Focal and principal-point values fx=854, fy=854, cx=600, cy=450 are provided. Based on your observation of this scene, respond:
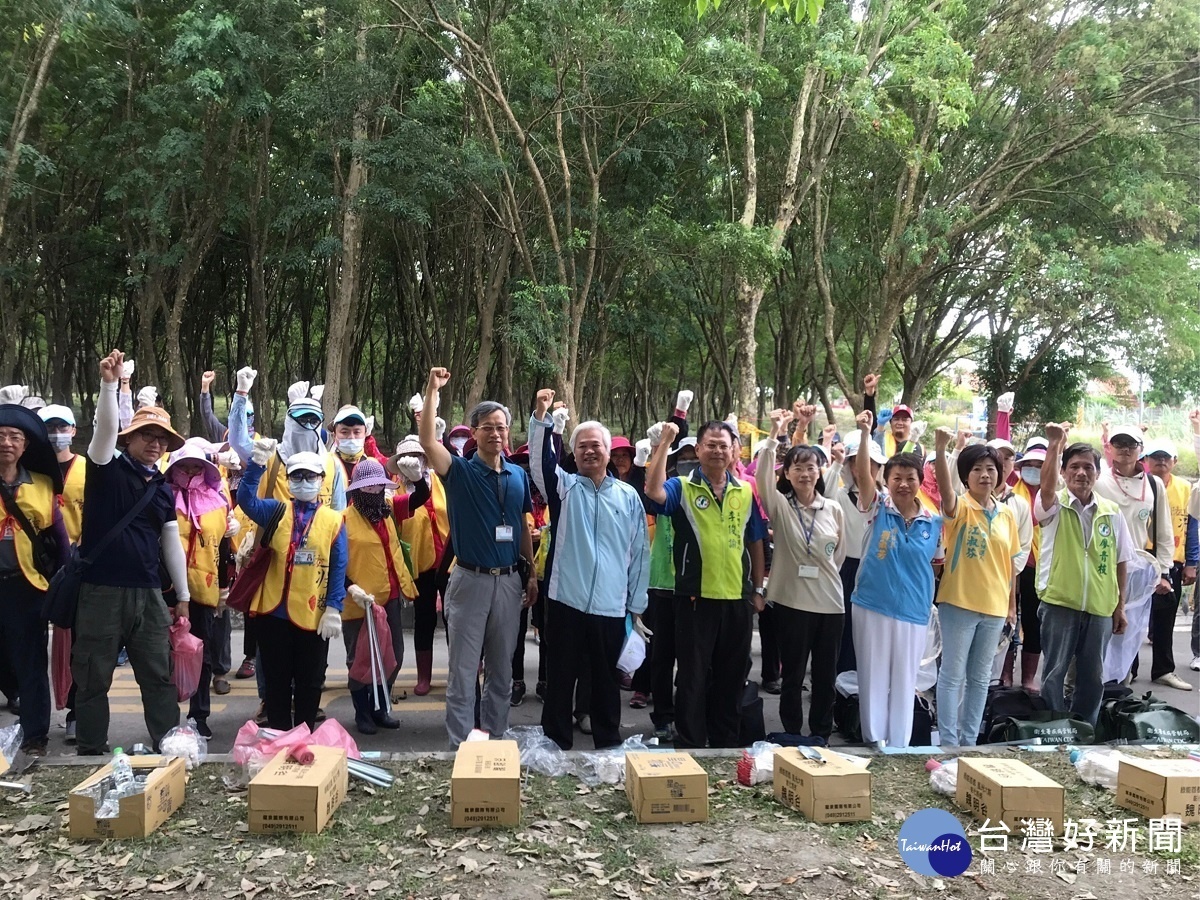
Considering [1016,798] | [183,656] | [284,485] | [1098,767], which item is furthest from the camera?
[284,485]

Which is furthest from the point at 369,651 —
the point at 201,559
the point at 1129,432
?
the point at 1129,432

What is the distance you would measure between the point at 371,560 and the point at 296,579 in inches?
33.2

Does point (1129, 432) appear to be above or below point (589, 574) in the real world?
above

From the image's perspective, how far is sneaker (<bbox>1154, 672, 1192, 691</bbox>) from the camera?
6.35 metres

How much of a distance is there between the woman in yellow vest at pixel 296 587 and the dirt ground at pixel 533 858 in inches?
29.1

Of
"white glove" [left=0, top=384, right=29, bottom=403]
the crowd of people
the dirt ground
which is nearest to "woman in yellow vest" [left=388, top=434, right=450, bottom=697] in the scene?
the crowd of people

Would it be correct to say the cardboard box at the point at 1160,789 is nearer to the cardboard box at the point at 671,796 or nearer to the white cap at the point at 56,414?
the cardboard box at the point at 671,796

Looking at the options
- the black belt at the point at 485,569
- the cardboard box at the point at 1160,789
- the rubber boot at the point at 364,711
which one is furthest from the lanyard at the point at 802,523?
the rubber boot at the point at 364,711

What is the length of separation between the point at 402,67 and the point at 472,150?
2.49m

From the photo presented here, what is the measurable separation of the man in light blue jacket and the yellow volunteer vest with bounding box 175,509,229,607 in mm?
2134

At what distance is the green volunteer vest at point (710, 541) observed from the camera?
14.5 ft

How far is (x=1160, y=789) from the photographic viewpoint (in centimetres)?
359

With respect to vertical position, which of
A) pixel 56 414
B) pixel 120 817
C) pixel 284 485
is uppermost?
pixel 56 414

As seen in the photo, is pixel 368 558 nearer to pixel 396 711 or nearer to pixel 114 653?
pixel 396 711
